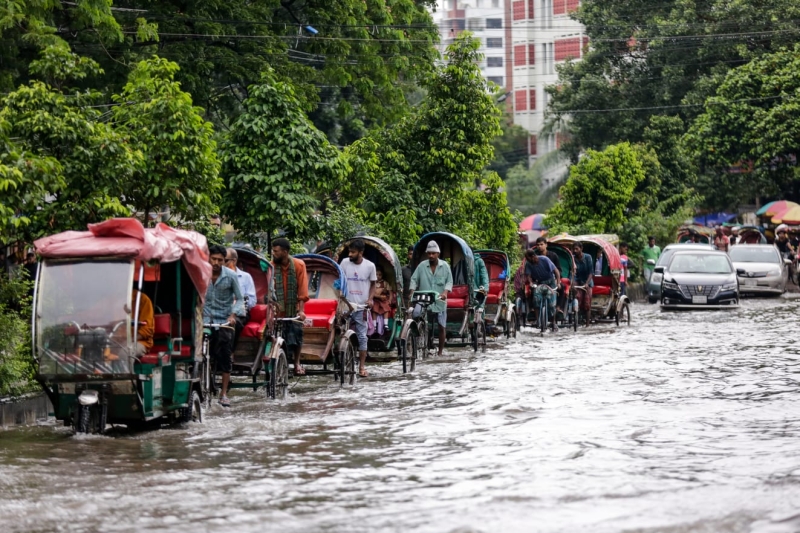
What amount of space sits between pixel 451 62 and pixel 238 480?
A: 18188 millimetres

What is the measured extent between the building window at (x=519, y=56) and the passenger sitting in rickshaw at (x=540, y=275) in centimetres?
7380

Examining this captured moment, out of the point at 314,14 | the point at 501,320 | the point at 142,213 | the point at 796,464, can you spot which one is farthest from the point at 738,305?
the point at 796,464

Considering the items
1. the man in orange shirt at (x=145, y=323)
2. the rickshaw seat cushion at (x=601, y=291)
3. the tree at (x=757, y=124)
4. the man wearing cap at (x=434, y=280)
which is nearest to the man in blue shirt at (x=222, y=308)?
the man in orange shirt at (x=145, y=323)

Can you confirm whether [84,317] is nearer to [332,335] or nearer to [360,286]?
[332,335]

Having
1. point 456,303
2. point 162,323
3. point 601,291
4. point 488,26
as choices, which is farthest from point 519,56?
point 162,323

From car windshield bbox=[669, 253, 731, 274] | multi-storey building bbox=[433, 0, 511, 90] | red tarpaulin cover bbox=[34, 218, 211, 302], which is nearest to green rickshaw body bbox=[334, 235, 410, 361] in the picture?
red tarpaulin cover bbox=[34, 218, 211, 302]

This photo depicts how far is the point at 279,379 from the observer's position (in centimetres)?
1518

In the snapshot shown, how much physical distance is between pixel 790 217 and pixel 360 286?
35701mm

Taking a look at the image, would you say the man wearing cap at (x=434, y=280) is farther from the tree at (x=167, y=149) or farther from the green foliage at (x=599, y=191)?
the green foliage at (x=599, y=191)

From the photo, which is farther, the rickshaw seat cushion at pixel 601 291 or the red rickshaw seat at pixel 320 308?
the rickshaw seat cushion at pixel 601 291

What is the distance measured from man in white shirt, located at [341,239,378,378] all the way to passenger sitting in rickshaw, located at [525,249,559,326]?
841 centimetres

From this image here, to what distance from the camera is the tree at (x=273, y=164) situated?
20234 millimetres

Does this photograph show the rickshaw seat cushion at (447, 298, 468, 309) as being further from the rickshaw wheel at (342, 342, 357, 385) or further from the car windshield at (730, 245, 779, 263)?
the car windshield at (730, 245, 779, 263)

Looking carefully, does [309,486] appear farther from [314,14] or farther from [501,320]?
[314,14]
